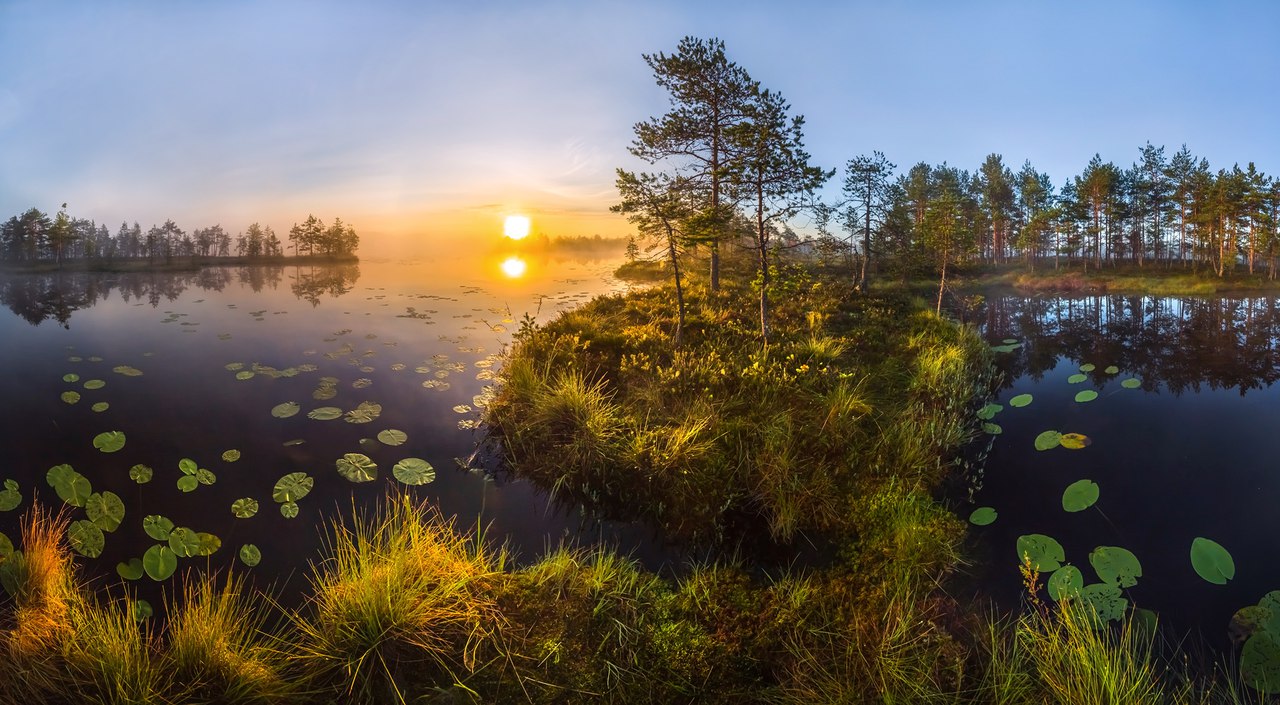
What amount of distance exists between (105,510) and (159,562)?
51.3 inches

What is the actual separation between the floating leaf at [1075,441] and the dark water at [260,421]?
7.17m

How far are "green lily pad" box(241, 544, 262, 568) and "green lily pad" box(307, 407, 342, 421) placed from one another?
286 centimetres

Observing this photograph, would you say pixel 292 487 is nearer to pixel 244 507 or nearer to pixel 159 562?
pixel 244 507

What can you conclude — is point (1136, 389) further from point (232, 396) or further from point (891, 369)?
point (232, 396)

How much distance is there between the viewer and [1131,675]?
277 cm

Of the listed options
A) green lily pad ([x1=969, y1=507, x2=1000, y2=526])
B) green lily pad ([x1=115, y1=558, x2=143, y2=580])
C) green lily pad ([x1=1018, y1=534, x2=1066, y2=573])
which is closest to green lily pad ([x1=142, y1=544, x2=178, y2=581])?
green lily pad ([x1=115, y1=558, x2=143, y2=580])

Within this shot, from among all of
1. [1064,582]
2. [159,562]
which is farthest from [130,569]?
[1064,582]

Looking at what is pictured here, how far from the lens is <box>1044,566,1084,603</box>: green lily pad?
3.93m

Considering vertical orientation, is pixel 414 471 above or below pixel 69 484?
below

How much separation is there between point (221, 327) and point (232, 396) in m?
6.78

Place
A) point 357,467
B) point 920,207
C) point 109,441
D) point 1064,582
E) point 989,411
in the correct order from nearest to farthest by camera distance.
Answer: point 1064,582, point 357,467, point 109,441, point 989,411, point 920,207

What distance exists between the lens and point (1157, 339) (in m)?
15.6

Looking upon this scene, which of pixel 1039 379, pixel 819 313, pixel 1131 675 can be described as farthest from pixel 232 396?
pixel 1039 379

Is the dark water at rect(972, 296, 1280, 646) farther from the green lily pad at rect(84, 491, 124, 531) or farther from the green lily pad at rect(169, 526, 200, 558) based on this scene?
the green lily pad at rect(84, 491, 124, 531)
